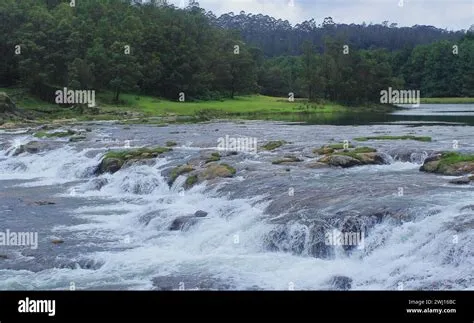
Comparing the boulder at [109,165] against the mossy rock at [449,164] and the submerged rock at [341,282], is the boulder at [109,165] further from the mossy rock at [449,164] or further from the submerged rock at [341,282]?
the submerged rock at [341,282]

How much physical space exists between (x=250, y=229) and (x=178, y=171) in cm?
838

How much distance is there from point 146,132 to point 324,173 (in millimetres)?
21521

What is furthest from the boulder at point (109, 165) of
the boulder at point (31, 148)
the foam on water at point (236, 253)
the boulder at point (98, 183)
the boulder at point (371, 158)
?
the boulder at point (371, 158)

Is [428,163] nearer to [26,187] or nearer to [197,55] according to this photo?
[26,187]

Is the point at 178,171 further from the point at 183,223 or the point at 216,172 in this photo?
the point at 183,223

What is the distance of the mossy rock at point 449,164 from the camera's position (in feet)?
67.9

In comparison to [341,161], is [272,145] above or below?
above

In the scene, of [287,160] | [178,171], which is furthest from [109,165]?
[287,160]

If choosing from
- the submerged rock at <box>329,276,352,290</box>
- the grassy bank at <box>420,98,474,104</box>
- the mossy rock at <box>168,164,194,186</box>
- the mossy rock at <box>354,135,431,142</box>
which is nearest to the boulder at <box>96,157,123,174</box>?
the mossy rock at <box>168,164,194,186</box>

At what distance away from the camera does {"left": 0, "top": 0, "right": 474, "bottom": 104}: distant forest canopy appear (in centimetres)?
6519

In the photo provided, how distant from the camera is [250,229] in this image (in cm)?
1579

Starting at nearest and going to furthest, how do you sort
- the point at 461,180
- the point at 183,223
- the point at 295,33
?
the point at 183,223 → the point at 461,180 → the point at 295,33

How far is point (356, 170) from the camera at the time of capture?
22.4 meters

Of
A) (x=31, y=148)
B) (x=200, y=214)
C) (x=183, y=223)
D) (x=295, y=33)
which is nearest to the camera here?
(x=183, y=223)
